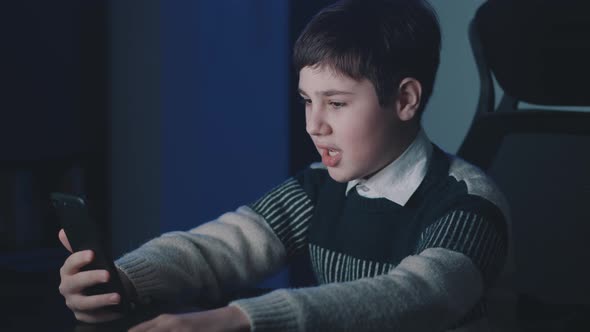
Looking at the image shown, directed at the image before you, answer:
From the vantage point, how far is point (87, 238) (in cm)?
Result: 73

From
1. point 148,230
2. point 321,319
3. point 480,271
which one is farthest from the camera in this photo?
point 148,230

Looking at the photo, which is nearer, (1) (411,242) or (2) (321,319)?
(2) (321,319)

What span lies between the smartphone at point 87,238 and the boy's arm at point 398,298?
0.18m

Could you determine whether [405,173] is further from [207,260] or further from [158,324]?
[158,324]

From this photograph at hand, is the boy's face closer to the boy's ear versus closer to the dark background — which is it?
the boy's ear

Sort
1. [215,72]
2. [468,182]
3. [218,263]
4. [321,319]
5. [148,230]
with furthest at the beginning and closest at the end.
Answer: [148,230], [215,72], [218,263], [468,182], [321,319]

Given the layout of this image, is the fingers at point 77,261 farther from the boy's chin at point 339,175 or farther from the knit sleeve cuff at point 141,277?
the boy's chin at point 339,175

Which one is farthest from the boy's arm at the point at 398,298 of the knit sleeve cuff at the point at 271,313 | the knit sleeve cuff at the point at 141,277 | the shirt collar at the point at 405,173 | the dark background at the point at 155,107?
the dark background at the point at 155,107

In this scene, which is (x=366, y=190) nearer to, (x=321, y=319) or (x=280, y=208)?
(x=280, y=208)

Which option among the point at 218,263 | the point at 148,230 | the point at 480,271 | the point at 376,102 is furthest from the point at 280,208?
the point at 148,230

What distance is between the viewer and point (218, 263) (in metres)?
0.94

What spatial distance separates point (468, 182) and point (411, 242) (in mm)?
98

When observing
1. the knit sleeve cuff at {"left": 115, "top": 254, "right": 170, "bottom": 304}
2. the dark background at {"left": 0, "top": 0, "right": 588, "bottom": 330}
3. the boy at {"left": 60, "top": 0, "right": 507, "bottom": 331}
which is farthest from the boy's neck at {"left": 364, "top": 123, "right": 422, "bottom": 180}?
the dark background at {"left": 0, "top": 0, "right": 588, "bottom": 330}

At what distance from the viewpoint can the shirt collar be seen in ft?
2.93
